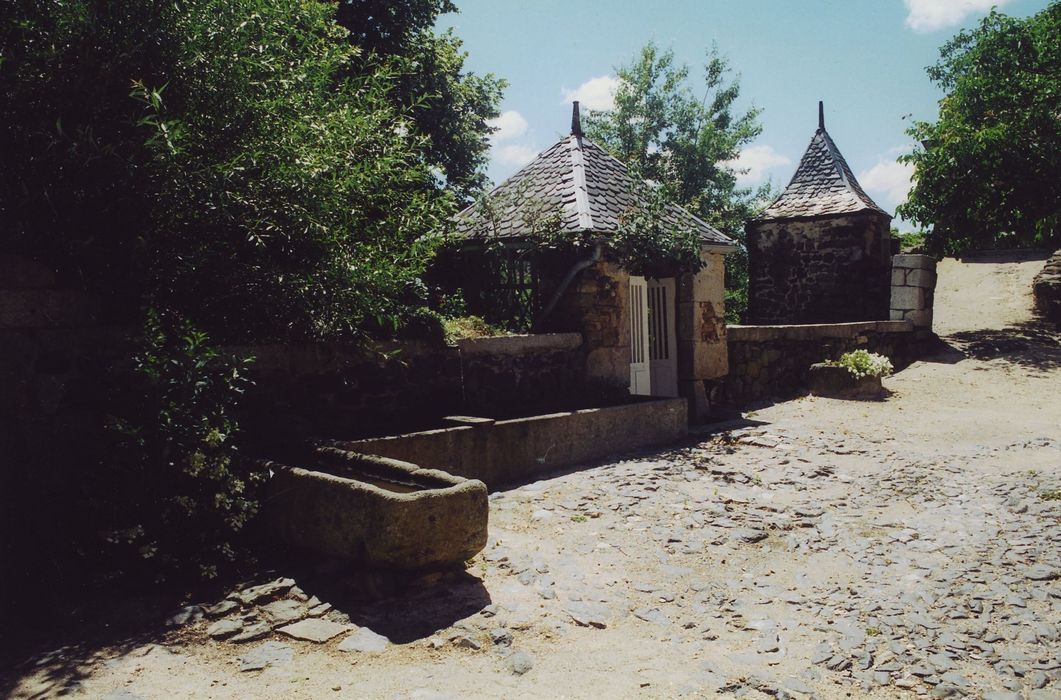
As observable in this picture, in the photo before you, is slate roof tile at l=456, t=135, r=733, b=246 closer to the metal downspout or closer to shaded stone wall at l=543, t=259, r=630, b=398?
the metal downspout

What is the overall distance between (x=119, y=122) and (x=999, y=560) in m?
6.35

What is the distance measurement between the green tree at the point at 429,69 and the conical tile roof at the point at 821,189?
6506mm

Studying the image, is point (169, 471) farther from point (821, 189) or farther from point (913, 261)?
point (821, 189)

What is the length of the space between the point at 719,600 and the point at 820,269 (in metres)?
12.2

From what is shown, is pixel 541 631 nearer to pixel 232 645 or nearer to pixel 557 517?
pixel 232 645

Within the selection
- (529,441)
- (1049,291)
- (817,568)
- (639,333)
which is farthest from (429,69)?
(1049,291)

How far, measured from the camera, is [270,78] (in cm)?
541

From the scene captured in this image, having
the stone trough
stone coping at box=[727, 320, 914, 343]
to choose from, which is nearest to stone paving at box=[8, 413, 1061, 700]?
the stone trough

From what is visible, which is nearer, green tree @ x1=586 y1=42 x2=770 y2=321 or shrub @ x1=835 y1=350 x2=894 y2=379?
shrub @ x1=835 y1=350 x2=894 y2=379

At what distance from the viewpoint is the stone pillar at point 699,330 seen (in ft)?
33.6

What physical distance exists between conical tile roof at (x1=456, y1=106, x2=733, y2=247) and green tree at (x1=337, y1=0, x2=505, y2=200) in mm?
2583

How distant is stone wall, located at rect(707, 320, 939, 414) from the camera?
1162cm

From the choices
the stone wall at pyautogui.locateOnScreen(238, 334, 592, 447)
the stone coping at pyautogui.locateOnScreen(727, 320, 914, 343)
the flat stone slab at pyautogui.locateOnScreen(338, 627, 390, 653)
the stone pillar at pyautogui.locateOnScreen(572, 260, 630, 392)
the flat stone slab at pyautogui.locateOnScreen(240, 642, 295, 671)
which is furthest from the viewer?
the stone coping at pyautogui.locateOnScreen(727, 320, 914, 343)

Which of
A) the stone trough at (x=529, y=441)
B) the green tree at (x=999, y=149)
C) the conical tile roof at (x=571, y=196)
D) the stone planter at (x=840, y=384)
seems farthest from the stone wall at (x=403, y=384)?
the green tree at (x=999, y=149)
